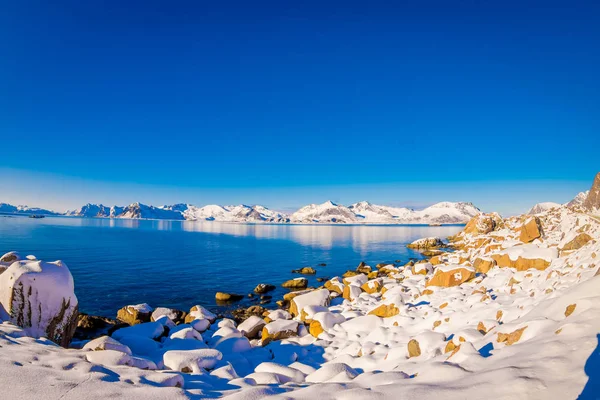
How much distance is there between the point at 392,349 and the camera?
9508 millimetres

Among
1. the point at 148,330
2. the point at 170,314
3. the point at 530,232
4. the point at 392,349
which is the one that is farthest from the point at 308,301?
the point at 530,232

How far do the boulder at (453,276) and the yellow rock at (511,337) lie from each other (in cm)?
1125

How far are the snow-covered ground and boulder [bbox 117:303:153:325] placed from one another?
0.20 meters

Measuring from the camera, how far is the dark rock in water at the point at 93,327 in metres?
15.6

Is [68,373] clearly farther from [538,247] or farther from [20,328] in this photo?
[538,247]

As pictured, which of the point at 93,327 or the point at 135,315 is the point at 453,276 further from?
the point at 93,327

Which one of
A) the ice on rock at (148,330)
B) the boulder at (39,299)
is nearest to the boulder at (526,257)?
the ice on rock at (148,330)

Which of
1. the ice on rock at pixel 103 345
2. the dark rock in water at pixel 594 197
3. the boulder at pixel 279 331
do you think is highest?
the dark rock in water at pixel 594 197

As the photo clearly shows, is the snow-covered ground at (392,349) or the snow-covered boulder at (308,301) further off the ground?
the snow-covered ground at (392,349)

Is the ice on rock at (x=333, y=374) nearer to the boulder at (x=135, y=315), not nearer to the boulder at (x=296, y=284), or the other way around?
the boulder at (x=135, y=315)

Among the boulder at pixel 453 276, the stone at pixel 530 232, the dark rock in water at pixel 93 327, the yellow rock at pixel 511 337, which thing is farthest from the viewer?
the stone at pixel 530 232

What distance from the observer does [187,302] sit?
77.9ft

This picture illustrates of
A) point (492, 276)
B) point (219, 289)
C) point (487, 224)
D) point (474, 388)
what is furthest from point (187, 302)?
point (487, 224)

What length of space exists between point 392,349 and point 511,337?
3.97 meters
